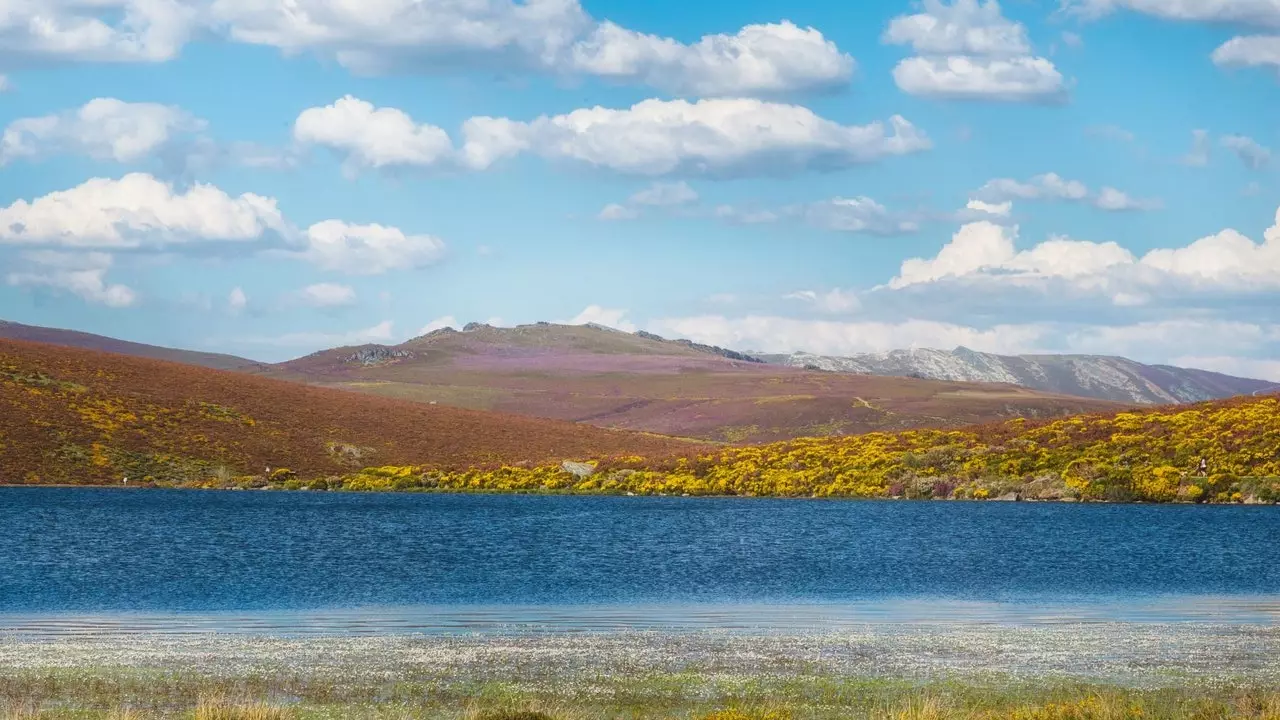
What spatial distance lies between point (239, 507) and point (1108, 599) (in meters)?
55.7

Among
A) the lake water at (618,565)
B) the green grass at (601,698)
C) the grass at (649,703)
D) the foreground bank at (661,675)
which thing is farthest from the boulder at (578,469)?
the grass at (649,703)

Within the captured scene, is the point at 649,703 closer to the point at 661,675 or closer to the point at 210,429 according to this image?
the point at 661,675

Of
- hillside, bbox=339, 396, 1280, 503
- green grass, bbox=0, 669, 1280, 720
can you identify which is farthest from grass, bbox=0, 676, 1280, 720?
hillside, bbox=339, 396, 1280, 503

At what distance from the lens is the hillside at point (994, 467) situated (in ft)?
293

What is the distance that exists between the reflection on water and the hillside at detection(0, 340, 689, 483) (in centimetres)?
7382

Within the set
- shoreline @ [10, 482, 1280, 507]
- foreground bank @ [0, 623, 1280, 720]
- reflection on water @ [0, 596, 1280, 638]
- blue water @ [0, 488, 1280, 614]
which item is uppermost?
foreground bank @ [0, 623, 1280, 720]

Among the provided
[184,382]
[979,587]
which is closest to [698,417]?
[184,382]

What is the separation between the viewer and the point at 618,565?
48750 mm

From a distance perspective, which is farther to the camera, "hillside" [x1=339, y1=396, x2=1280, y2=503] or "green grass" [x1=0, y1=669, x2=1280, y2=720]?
"hillside" [x1=339, y1=396, x2=1280, y2=503]

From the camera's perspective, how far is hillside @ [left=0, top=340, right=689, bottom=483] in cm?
10569

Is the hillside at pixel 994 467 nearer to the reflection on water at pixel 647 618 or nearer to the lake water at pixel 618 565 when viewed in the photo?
the lake water at pixel 618 565

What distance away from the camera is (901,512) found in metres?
79.8

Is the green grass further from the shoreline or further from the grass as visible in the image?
the shoreline

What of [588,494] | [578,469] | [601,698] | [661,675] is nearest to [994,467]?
[588,494]
